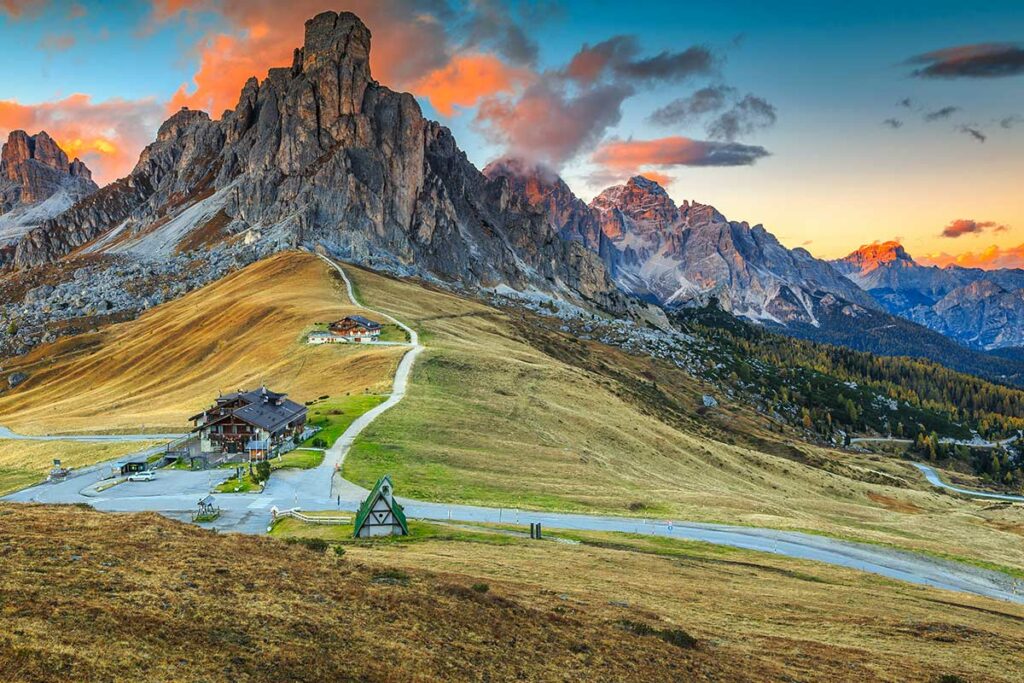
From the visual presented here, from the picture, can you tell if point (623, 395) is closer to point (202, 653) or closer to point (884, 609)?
point (884, 609)

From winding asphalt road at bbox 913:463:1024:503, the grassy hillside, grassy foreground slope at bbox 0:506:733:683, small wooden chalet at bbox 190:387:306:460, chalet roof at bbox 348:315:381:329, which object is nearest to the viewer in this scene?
grassy foreground slope at bbox 0:506:733:683

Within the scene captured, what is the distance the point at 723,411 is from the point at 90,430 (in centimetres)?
14680

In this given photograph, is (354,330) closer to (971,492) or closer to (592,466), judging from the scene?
(592,466)

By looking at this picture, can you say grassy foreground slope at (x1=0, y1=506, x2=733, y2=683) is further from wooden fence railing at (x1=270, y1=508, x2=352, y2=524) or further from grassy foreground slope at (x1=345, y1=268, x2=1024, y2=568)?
grassy foreground slope at (x1=345, y1=268, x2=1024, y2=568)

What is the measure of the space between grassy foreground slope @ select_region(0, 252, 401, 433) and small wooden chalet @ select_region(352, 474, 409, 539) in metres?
44.8

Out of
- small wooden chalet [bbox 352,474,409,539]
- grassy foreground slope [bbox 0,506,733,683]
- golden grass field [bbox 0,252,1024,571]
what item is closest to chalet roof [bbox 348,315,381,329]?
golden grass field [bbox 0,252,1024,571]

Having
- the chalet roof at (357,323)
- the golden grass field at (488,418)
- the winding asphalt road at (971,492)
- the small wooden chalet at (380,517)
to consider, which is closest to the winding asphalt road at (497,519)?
the golden grass field at (488,418)

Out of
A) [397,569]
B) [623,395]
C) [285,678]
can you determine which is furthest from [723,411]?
[285,678]

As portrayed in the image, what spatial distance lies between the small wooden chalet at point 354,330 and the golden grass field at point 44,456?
4437 cm

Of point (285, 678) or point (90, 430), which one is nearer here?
point (285, 678)

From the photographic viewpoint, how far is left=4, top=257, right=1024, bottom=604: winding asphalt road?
46.2 metres

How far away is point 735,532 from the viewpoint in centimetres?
5084

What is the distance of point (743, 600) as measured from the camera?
106 feet

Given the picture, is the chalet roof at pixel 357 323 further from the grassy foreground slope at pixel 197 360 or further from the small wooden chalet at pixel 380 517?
the small wooden chalet at pixel 380 517
